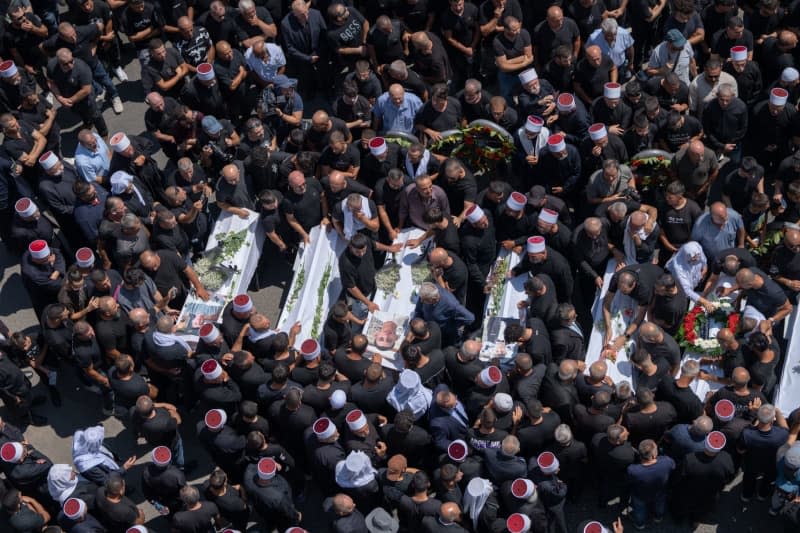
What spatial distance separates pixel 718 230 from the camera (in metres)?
14.7

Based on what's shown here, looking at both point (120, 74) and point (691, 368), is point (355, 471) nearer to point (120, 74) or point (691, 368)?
point (691, 368)

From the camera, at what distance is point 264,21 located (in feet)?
60.3

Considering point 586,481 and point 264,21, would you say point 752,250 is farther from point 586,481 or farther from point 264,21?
point 264,21

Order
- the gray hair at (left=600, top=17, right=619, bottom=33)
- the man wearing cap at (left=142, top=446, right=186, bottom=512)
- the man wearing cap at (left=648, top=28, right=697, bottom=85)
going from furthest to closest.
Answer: the gray hair at (left=600, top=17, right=619, bottom=33)
the man wearing cap at (left=648, top=28, right=697, bottom=85)
the man wearing cap at (left=142, top=446, right=186, bottom=512)

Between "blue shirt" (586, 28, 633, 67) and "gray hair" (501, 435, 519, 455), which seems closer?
"gray hair" (501, 435, 519, 455)

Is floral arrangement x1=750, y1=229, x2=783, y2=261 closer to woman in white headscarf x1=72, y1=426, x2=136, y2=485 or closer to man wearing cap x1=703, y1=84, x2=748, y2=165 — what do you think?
man wearing cap x1=703, y1=84, x2=748, y2=165

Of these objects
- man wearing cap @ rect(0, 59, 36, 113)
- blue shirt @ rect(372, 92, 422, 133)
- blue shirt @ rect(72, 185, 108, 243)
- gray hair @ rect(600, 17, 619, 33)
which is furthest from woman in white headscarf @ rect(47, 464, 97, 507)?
gray hair @ rect(600, 17, 619, 33)

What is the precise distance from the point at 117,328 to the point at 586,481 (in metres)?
6.41

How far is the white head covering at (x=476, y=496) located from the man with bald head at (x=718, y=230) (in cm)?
454

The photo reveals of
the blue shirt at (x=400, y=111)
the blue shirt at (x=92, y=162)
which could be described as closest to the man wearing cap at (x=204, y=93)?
the blue shirt at (x=92, y=162)

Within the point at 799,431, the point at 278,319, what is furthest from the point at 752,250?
the point at 278,319

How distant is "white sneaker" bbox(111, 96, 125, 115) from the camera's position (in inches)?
774

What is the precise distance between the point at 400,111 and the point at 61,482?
7.11 meters

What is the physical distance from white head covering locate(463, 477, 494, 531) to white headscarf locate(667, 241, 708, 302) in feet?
12.5
